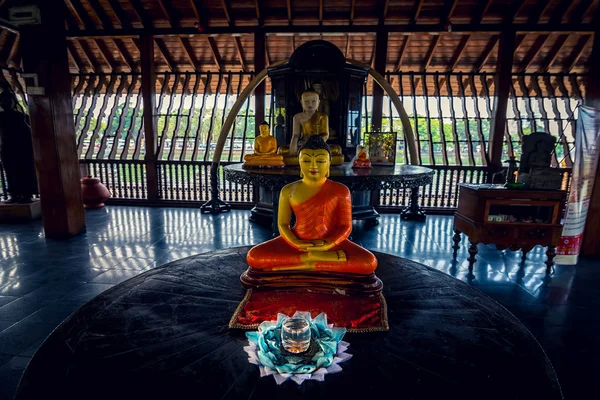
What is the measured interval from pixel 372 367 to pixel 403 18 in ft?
20.9

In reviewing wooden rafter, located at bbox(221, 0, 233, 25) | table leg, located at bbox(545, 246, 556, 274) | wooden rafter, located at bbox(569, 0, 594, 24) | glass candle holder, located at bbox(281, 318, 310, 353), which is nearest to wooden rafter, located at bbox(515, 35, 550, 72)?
wooden rafter, located at bbox(569, 0, 594, 24)

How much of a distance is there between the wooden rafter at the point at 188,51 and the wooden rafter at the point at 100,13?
1.27 metres

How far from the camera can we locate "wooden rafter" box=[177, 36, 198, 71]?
22.6 feet

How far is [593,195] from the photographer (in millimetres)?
3932

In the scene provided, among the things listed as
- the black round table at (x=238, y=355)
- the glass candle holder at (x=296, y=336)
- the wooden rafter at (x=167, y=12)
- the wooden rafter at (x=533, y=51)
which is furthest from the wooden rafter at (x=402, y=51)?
the glass candle holder at (x=296, y=336)

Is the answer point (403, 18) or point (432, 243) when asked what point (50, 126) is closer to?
point (432, 243)

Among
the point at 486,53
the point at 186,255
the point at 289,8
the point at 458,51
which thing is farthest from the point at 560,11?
the point at 186,255

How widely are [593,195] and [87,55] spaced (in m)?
9.35

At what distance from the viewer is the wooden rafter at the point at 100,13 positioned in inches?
228

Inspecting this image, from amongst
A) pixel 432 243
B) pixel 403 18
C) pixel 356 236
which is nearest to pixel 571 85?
pixel 403 18

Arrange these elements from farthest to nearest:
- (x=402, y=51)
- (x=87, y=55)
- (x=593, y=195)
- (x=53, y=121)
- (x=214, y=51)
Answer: (x=87, y=55), (x=214, y=51), (x=402, y=51), (x=53, y=121), (x=593, y=195)

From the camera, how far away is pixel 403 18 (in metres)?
5.93

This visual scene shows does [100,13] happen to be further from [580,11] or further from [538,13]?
[580,11]

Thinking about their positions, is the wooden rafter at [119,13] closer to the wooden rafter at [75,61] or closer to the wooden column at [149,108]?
the wooden column at [149,108]
